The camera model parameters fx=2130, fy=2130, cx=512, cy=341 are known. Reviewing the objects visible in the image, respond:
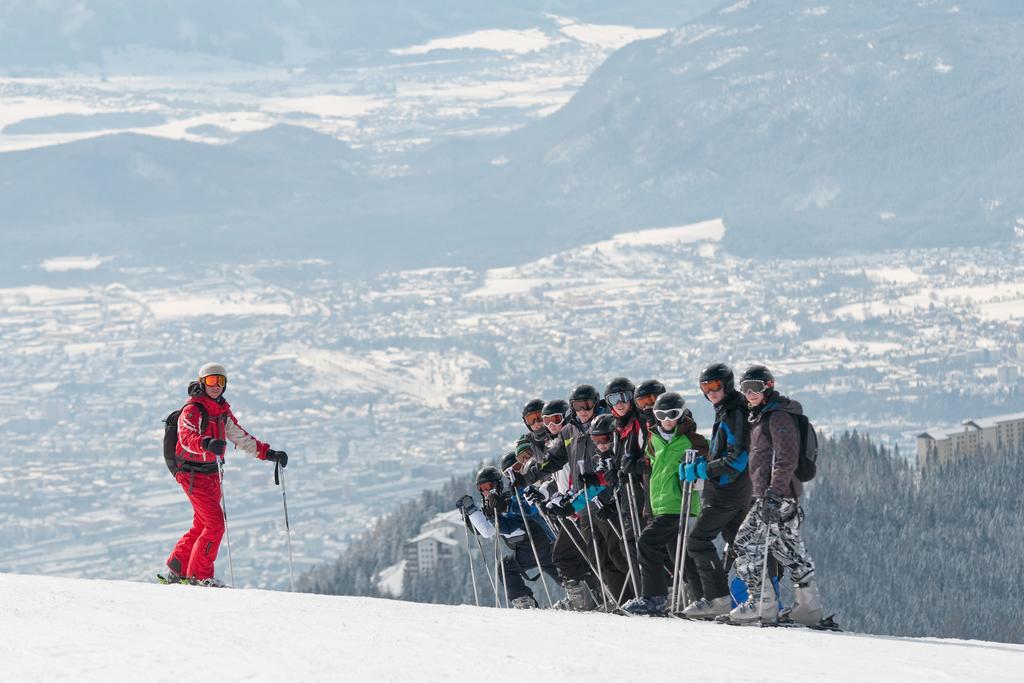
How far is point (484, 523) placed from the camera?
19547 millimetres

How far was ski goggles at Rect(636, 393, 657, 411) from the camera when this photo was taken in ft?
55.6

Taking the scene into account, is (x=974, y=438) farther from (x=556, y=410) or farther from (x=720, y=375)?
(x=720, y=375)

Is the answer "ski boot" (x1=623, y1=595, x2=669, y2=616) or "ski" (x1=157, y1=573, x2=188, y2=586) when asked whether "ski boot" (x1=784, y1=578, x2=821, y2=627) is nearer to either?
"ski boot" (x1=623, y1=595, x2=669, y2=616)

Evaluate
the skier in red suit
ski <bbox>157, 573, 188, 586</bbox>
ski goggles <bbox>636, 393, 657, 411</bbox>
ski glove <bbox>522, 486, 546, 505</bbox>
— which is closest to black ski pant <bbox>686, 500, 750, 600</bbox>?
ski goggles <bbox>636, 393, 657, 411</bbox>

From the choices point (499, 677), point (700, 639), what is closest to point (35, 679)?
point (499, 677)

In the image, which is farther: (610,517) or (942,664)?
(610,517)

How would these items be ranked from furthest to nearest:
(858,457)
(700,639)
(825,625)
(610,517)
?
1. (858,457)
2. (610,517)
3. (825,625)
4. (700,639)

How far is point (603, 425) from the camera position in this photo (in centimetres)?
1748

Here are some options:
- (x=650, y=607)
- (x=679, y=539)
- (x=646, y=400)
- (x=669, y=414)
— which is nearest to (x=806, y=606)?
(x=679, y=539)

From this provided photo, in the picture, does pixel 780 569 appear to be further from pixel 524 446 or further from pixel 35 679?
pixel 35 679

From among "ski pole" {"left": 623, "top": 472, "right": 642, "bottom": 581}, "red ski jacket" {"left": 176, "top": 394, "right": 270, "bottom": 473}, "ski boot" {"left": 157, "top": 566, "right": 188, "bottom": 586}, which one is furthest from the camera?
"ski boot" {"left": 157, "top": 566, "right": 188, "bottom": 586}

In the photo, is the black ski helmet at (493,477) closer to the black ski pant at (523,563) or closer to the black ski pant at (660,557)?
the black ski pant at (523,563)

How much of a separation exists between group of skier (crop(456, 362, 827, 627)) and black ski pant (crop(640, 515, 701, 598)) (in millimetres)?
11

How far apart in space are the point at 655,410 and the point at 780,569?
160 centimetres
